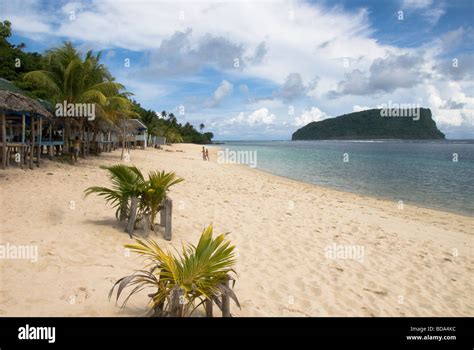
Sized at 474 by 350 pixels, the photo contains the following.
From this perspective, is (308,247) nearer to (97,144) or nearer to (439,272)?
(439,272)

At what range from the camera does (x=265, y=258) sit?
5684mm

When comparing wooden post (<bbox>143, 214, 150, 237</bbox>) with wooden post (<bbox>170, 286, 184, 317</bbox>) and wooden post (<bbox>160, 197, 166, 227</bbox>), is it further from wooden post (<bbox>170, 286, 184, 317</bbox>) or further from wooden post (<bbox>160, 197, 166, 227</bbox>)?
wooden post (<bbox>170, 286, 184, 317</bbox>)

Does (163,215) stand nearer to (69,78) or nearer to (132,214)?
(132,214)

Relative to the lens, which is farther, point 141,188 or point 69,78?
point 69,78

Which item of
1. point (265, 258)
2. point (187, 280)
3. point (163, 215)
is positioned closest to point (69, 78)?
point (163, 215)

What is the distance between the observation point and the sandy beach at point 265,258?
154 inches

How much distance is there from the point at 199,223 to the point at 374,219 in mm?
5306

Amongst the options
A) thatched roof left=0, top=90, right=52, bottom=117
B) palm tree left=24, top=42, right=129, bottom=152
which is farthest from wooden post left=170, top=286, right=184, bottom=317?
palm tree left=24, top=42, right=129, bottom=152

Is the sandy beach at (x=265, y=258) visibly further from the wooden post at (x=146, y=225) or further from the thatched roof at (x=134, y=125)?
the thatched roof at (x=134, y=125)

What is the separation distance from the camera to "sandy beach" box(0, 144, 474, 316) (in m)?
3.90

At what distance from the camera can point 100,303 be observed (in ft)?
11.7

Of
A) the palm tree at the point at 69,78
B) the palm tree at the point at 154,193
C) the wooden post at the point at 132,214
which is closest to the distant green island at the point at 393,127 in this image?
the palm tree at the point at 69,78
